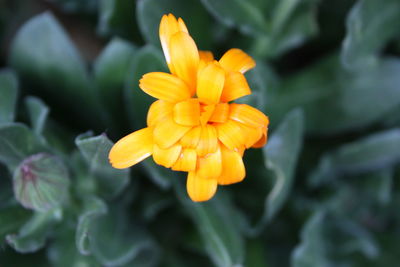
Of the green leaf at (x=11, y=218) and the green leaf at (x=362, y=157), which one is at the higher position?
the green leaf at (x=11, y=218)

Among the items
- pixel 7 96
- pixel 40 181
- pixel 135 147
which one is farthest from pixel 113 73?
pixel 135 147

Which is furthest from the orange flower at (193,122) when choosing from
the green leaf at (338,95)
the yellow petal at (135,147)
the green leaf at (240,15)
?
the green leaf at (338,95)

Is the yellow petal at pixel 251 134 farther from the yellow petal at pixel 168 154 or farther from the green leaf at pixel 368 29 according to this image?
the green leaf at pixel 368 29

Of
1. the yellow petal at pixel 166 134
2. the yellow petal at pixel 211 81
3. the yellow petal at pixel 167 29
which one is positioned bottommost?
the yellow petal at pixel 166 134

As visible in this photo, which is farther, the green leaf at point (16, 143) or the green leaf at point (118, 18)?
the green leaf at point (118, 18)

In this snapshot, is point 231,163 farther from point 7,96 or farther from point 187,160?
point 7,96

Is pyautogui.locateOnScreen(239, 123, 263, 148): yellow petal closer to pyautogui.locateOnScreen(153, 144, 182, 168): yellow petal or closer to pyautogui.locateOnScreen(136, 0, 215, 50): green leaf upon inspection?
pyautogui.locateOnScreen(153, 144, 182, 168): yellow petal
